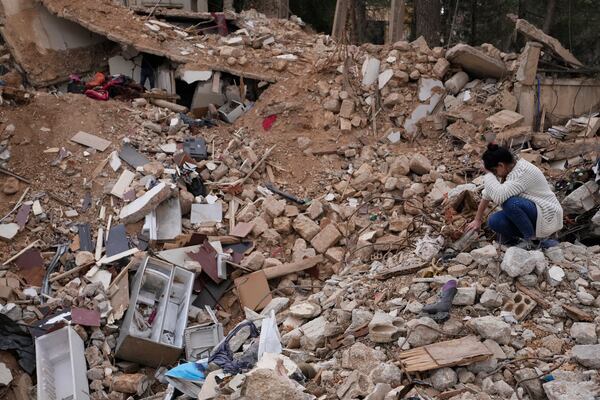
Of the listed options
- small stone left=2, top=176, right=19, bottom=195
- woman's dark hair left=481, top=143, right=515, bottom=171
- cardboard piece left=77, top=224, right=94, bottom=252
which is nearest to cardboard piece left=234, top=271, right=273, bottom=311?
cardboard piece left=77, top=224, right=94, bottom=252

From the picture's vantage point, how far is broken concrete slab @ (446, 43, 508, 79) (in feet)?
29.5

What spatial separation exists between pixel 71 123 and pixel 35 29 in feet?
10.0

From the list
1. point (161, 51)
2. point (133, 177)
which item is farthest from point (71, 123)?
point (161, 51)

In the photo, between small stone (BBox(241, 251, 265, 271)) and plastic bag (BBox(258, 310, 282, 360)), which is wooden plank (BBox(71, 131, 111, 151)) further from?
plastic bag (BBox(258, 310, 282, 360))

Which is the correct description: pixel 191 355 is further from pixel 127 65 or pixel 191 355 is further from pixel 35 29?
pixel 35 29

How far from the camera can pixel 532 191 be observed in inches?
209

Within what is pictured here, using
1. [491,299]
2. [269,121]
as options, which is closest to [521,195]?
[491,299]

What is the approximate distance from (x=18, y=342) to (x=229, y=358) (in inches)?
82.3

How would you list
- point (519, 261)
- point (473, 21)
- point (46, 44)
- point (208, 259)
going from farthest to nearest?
point (473, 21) → point (46, 44) → point (208, 259) → point (519, 261)

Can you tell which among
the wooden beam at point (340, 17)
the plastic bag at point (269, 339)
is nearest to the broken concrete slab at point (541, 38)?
the wooden beam at point (340, 17)

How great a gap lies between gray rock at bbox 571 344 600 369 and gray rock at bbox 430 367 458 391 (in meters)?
0.84

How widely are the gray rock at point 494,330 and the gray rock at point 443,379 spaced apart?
427mm

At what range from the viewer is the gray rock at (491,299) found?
4793 millimetres

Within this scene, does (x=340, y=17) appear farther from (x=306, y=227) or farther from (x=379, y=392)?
(x=379, y=392)
